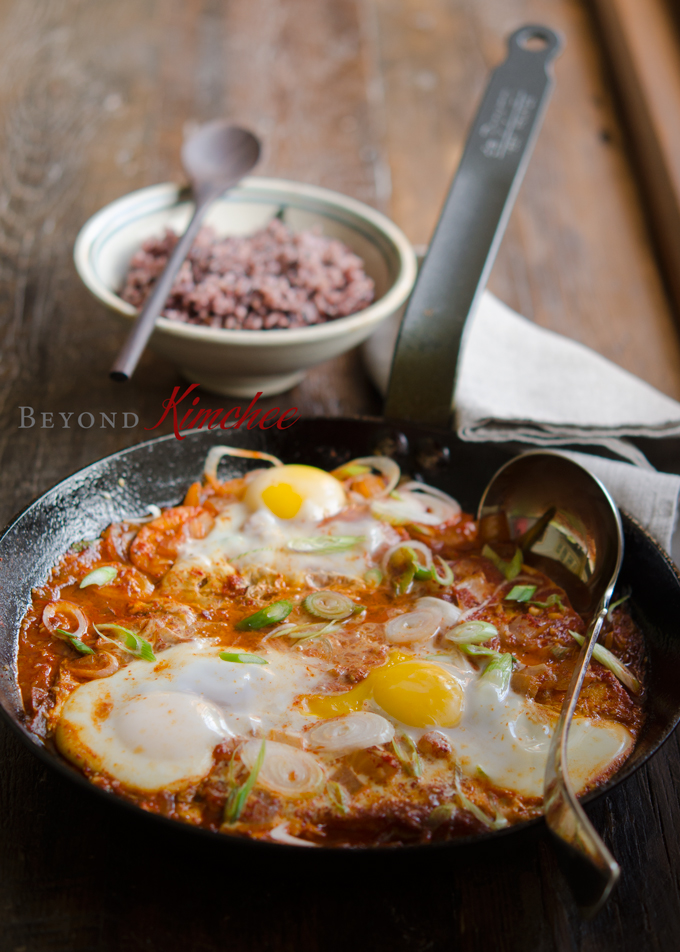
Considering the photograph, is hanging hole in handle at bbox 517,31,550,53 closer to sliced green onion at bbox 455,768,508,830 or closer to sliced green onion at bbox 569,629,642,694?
sliced green onion at bbox 569,629,642,694

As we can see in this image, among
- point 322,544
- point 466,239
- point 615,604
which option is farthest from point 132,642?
point 466,239

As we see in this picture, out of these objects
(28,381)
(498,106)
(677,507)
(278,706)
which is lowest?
(28,381)

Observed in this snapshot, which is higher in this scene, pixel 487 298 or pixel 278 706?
pixel 487 298

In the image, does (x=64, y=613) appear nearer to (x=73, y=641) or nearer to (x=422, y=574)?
(x=73, y=641)

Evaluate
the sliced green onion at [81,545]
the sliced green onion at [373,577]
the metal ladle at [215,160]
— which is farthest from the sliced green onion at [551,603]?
the metal ladle at [215,160]

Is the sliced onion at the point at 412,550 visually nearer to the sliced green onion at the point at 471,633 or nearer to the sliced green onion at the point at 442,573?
the sliced green onion at the point at 442,573

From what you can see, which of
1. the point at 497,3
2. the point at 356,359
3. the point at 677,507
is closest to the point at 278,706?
the point at 677,507

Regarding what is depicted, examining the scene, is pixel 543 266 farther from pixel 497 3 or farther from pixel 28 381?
pixel 497 3
